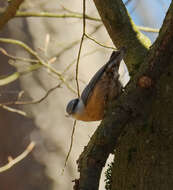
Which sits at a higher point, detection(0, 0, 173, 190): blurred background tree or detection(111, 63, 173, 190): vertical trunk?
detection(0, 0, 173, 190): blurred background tree

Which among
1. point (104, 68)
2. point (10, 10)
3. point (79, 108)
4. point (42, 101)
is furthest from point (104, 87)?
point (42, 101)

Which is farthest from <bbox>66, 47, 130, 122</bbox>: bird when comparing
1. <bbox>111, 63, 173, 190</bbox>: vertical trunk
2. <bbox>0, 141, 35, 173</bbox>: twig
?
<bbox>0, 141, 35, 173</bbox>: twig

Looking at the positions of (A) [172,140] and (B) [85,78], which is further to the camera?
(B) [85,78]

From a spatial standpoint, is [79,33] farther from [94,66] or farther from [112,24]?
[112,24]

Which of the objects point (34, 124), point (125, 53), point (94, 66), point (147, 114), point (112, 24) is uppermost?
point (94, 66)

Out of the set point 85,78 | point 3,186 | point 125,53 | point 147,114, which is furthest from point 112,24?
point 3,186

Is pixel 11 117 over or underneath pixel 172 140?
over

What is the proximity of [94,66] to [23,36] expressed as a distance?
0.63 metres

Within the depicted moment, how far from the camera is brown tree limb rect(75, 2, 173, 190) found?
1.39 m

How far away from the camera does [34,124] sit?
3.61 metres

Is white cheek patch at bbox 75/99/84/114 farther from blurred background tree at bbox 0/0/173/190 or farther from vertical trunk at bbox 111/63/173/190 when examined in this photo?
blurred background tree at bbox 0/0/173/190

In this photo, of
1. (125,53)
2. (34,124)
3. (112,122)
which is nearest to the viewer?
(112,122)

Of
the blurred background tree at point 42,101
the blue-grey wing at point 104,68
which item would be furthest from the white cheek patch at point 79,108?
the blurred background tree at point 42,101

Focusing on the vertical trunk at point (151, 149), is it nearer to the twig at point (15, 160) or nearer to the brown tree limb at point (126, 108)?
the brown tree limb at point (126, 108)
